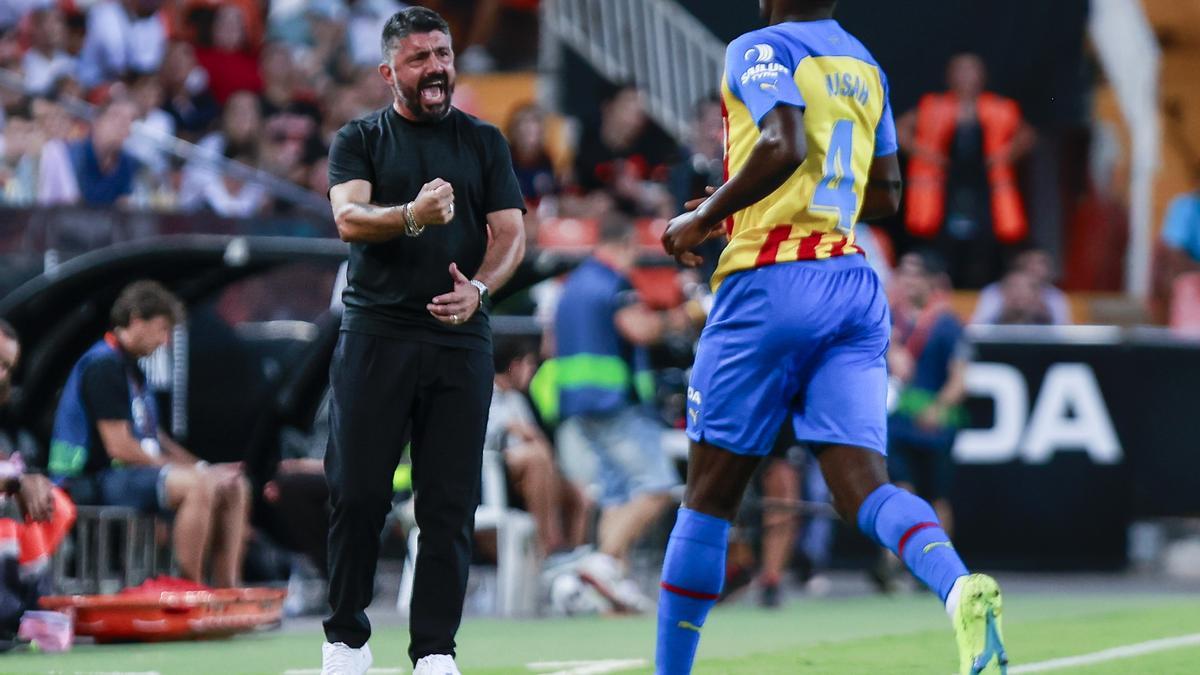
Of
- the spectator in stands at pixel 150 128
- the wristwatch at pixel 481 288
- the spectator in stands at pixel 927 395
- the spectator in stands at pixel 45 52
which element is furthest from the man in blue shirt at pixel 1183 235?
the wristwatch at pixel 481 288

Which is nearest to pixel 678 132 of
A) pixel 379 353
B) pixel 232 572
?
pixel 232 572

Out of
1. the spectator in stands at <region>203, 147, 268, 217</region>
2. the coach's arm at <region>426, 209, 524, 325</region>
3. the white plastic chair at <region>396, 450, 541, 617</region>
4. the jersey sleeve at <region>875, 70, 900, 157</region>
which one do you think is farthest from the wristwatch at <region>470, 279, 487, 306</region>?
the spectator in stands at <region>203, 147, 268, 217</region>

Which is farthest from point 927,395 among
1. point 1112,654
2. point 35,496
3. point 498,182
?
point 498,182

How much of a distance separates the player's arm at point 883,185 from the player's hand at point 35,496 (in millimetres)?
4291

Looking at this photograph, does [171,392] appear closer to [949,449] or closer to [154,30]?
[949,449]

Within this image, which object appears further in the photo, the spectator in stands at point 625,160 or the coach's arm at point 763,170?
the spectator in stands at point 625,160

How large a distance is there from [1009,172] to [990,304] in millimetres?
1643

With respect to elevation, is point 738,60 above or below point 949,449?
above

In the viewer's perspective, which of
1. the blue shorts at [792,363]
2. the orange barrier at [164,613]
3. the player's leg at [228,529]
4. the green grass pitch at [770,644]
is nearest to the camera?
the blue shorts at [792,363]

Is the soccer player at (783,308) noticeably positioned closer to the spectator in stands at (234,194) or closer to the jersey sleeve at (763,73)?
the jersey sleeve at (763,73)

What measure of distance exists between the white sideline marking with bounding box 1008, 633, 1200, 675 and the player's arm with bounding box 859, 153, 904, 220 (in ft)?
7.03

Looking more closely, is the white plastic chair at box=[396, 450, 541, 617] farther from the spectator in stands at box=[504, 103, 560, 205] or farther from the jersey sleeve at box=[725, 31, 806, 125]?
the jersey sleeve at box=[725, 31, 806, 125]

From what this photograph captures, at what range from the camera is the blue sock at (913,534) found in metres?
5.71

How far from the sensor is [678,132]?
19328mm
